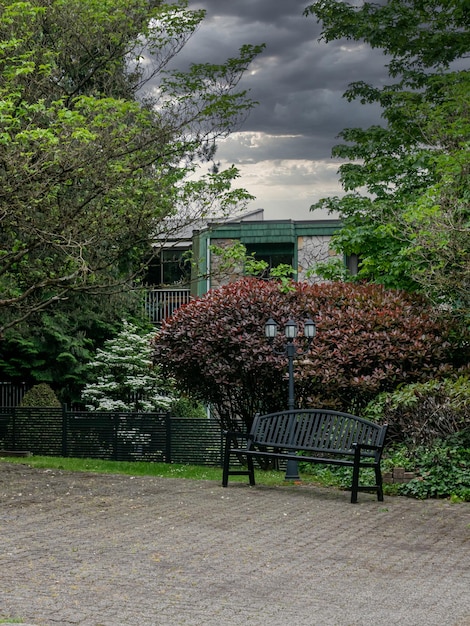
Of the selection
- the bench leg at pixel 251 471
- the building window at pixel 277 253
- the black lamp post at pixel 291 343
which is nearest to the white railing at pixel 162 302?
the building window at pixel 277 253

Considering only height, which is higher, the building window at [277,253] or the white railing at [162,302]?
the building window at [277,253]

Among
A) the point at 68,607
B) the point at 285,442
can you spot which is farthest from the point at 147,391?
the point at 68,607

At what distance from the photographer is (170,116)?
59.7 feet

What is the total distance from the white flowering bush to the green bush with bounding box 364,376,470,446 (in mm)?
9591

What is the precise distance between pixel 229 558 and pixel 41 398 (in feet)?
51.2

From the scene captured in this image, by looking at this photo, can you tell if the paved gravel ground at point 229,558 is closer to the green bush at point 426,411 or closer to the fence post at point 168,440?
the green bush at point 426,411

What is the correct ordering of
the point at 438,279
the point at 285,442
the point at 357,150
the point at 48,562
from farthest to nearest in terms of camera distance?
the point at 357,150 < the point at 438,279 < the point at 285,442 < the point at 48,562

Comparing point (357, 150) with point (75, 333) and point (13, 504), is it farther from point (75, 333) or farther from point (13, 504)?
point (13, 504)

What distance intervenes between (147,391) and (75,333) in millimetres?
3327

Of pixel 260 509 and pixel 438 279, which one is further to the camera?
pixel 438 279

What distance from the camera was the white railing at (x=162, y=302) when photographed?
2952 centimetres

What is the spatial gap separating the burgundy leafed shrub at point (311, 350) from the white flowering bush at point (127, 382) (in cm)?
598

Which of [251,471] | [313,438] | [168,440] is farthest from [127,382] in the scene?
[313,438]

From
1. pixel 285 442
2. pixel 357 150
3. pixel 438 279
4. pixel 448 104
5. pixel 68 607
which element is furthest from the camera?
pixel 357 150
